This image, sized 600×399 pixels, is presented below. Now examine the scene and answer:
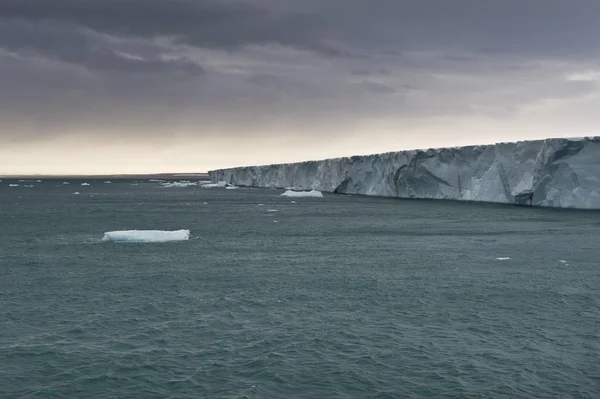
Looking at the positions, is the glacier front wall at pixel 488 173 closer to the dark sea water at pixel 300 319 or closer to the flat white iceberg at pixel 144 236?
the dark sea water at pixel 300 319

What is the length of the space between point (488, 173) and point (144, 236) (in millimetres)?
35321

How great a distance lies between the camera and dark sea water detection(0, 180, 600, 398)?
34.1 ft

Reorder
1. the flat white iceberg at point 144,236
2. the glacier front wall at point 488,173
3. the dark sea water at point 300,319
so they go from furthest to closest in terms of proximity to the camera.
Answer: the glacier front wall at point 488,173, the flat white iceberg at point 144,236, the dark sea water at point 300,319

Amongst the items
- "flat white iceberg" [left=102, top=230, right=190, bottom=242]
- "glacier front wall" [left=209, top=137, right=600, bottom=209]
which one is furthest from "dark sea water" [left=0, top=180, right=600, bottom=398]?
"glacier front wall" [left=209, top=137, right=600, bottom=209]

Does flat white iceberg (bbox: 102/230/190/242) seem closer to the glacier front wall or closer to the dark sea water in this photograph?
the dark sea water

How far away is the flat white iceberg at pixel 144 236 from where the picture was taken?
2891cm

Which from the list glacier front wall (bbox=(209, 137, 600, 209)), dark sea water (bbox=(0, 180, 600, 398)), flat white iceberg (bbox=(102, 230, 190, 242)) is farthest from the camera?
glacier front wall (bbox=(209, 137, 600, 209))

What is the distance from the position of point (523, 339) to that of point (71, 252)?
64.0 ft

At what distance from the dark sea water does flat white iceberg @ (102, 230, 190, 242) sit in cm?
100

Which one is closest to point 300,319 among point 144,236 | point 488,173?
point 144,236

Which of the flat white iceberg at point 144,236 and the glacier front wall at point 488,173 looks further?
the glacier front wall at point 488,173

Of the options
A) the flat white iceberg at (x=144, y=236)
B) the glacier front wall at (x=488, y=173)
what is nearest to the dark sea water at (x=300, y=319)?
the flat white iceberg at (x=144, y=236)

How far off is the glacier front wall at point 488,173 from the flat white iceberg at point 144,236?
29994mm

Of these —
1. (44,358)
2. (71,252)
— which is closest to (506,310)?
(44,358)
